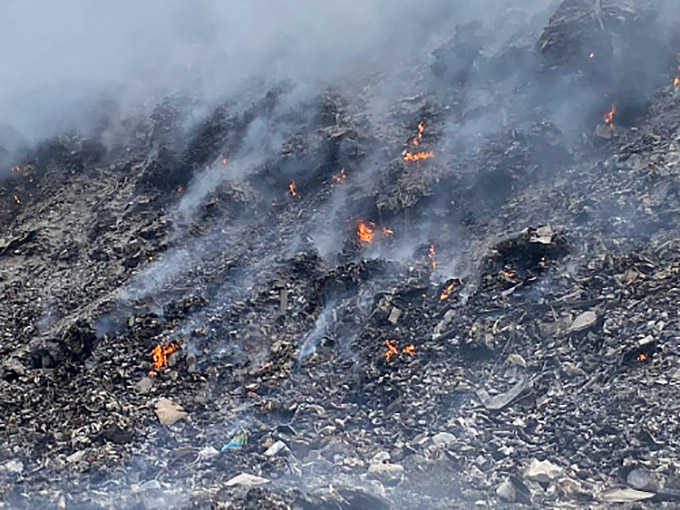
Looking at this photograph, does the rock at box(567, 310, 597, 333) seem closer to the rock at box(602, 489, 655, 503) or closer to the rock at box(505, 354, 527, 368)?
the rock at box(505, 354, 527, 368)

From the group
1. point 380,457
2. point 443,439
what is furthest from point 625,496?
point 380,457

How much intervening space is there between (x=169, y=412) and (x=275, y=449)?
10.8ft

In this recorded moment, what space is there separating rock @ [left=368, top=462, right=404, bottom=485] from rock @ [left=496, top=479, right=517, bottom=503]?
2.11 metres

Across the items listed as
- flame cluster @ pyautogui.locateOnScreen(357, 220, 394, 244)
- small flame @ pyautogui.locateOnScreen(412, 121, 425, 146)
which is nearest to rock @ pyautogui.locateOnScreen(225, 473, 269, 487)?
flame cluster @ pyautogui.locateOnScreen(357, 220, 394, 244)

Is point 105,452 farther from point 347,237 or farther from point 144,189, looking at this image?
point 144,189

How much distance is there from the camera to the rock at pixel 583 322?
49.2ft

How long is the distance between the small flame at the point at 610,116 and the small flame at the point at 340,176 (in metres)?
10.2

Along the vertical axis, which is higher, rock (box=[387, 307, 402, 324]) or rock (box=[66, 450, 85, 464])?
rock (box=[66, 450, 85, 464])

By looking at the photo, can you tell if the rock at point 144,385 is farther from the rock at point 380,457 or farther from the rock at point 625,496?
the rock at point 625,496

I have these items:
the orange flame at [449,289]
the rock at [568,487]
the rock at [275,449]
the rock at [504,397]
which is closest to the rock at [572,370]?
the rock at [504,397]

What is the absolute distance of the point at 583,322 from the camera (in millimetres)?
15117

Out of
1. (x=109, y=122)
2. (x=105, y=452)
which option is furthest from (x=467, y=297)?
(x=109, y=122)

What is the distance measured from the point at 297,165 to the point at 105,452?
13.8m

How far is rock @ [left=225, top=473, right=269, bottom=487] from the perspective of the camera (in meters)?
12.8
